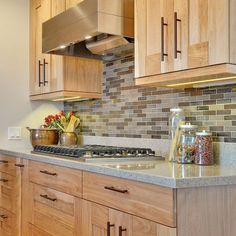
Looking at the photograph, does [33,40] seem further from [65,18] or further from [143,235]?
[143,235]

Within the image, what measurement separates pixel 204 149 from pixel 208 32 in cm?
59

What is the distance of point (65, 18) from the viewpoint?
2.68m

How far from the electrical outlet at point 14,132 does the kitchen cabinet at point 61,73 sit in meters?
0.37

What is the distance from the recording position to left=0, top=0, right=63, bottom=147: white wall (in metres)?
3.59

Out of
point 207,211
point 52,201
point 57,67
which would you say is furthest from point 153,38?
Answer: point 57,67

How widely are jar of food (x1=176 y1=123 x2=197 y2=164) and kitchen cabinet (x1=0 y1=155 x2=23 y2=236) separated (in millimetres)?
1396

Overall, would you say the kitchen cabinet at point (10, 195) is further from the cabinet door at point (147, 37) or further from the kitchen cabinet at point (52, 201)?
the cabinet door at point (147, 37)

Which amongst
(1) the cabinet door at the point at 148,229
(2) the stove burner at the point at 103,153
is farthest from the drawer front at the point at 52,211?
(1) the cabinet door at the point at 148,229

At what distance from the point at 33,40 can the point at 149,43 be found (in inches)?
72.5

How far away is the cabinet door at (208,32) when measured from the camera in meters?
1.68

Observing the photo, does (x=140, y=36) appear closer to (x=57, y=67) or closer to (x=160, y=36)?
(x=160, y=36)

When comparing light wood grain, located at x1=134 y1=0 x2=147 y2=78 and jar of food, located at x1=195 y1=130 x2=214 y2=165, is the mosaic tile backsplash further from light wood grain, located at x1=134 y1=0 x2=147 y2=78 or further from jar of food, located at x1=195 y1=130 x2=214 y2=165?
light wood grain, located at x1=134 y1=0 x2=147 y2=78

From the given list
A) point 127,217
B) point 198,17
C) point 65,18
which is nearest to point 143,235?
point 127,217

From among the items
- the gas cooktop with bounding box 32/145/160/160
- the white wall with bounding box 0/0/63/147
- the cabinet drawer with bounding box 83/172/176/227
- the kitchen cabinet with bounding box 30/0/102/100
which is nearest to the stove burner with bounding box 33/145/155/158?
the gas cooktop with bounding box 32/145/160/160
